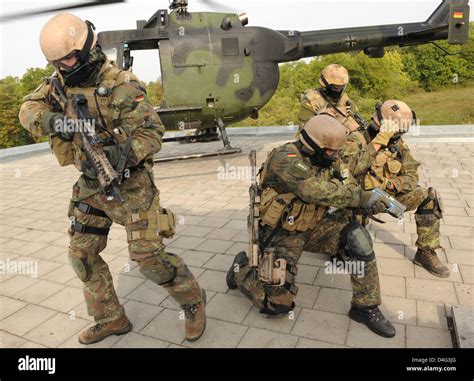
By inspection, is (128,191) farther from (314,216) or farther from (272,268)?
(314,216)

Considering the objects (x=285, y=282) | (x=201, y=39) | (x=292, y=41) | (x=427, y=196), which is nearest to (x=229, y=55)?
(x=201, y=39)

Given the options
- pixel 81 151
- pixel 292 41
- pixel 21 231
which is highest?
pixel 292 41

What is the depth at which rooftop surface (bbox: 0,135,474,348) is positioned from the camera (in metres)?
2.83

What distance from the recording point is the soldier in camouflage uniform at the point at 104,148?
2.30 meters

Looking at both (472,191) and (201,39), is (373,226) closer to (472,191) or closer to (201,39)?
(472,191)

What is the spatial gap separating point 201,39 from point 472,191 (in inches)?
222

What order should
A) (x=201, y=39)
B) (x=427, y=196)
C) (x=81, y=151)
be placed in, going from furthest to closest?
(x=201, y=39) < (x=427, y=196) < (x=81, y=151)

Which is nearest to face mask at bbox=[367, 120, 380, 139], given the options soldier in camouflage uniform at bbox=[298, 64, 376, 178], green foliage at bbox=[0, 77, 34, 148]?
soldier in camouflage uniform at bbox=[298, 64, 376, 178]

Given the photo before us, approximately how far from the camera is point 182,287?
265 centimetres

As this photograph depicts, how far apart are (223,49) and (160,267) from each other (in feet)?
19.9

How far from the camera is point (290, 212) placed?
2.90 metres

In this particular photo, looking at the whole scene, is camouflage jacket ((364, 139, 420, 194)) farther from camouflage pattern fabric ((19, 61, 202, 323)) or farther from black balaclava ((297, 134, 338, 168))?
camouflage pattern fabric ((19, 61, 202, 323))

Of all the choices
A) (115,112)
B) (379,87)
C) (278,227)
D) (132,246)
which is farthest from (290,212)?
(379,87)

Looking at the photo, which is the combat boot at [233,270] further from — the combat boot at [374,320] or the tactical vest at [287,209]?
the combat boot at [374,320]
